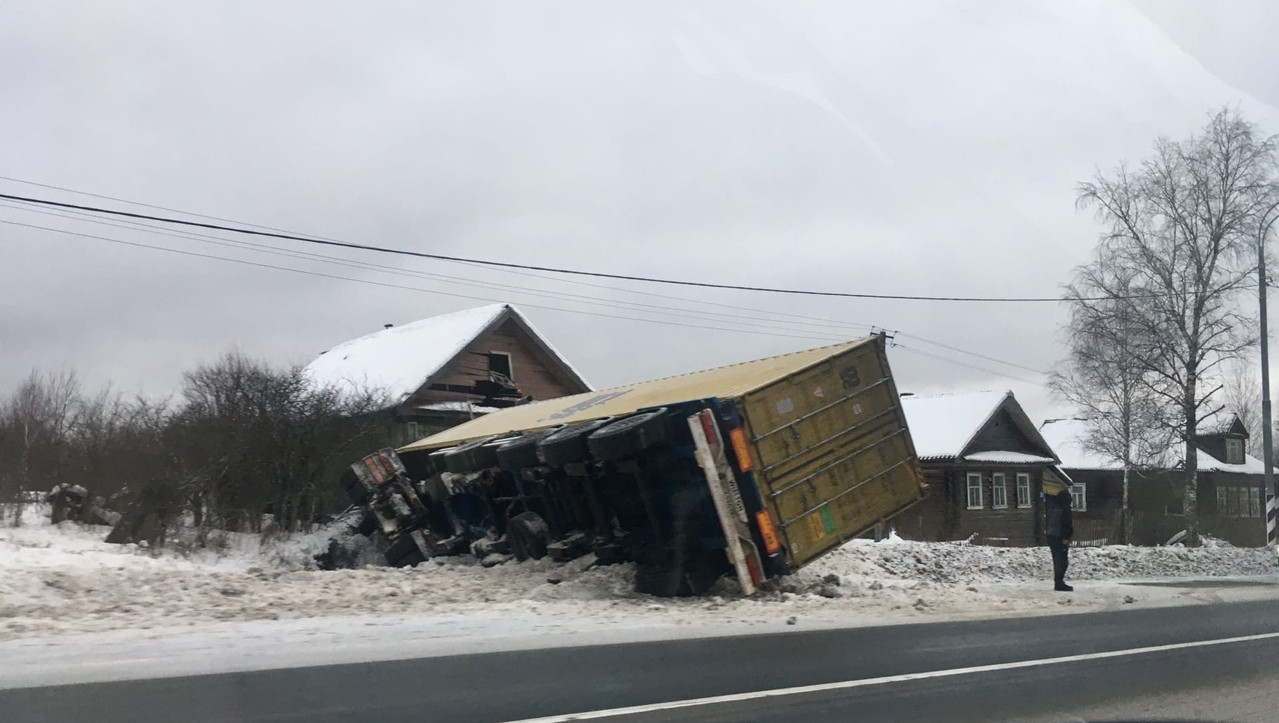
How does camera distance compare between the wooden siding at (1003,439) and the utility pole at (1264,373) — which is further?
the wooden siding at (1003,439)

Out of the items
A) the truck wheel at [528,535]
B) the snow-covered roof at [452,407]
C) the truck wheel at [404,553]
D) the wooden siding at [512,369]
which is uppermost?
the wooden siding at [512,369]

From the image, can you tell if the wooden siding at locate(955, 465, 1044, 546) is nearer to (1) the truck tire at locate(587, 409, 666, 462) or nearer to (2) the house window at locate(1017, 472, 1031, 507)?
(2) the house window at locate(1017, 472, 1031, 507)

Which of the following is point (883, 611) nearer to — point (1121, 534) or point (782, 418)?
point (782, 418)

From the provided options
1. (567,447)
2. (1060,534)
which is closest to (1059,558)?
(1060,534)

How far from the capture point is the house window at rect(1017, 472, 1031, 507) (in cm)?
3931

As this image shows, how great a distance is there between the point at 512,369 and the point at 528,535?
66.2 ft

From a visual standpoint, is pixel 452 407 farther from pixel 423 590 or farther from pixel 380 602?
pixel 380 602

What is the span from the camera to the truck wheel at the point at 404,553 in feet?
57.1

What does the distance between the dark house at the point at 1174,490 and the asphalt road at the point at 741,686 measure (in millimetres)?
24580

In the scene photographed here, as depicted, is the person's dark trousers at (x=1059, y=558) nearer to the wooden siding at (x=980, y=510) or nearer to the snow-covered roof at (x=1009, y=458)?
the wooden siding at (x=980, y=510)

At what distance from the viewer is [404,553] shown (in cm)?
1747

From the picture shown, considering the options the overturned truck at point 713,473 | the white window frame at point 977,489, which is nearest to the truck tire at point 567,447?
the overturned truck at point 713,473

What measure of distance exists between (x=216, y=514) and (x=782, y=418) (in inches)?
443

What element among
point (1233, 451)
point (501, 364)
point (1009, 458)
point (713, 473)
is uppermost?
point (501, 364)
